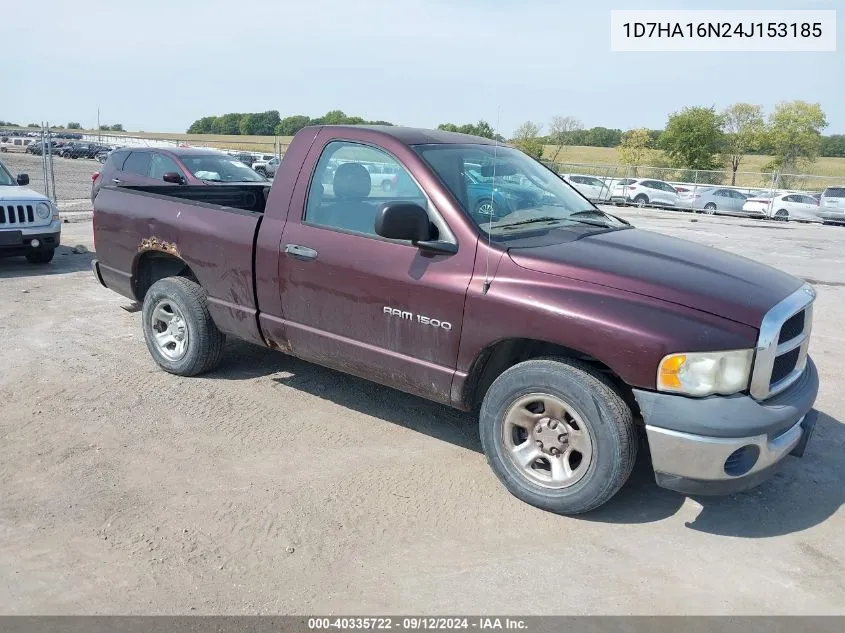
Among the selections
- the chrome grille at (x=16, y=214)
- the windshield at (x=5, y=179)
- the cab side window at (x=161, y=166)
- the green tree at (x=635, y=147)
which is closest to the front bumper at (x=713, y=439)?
the chrome grille at (x=16, y=214)

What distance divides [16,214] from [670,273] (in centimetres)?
879

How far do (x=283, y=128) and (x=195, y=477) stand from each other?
3450 centimetres

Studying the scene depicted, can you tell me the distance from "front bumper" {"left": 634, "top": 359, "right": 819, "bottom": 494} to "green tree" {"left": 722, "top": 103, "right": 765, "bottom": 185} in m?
55.0

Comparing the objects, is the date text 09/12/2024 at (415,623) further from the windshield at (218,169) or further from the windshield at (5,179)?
the windshield at (218,169)

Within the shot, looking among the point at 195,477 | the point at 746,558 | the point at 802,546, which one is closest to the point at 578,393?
the point at 746,558

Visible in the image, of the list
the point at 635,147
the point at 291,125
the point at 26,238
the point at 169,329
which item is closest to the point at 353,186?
the point at 169,329

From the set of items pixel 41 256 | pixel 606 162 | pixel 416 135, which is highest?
pixel 606 162

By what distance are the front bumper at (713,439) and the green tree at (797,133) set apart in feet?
180

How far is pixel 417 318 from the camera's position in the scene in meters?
4.07

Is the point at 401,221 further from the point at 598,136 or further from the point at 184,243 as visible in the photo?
the point at 598,136

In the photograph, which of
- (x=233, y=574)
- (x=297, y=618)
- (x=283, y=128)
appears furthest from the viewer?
(x=283, y=128)

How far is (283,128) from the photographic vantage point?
36.4 m

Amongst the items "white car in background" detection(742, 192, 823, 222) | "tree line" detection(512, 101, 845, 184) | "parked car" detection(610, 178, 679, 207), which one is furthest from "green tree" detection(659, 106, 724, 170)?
"white car in background" detection(742, 192, 823, 222)

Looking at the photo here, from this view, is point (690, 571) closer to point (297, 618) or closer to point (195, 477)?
point (297, 618)
